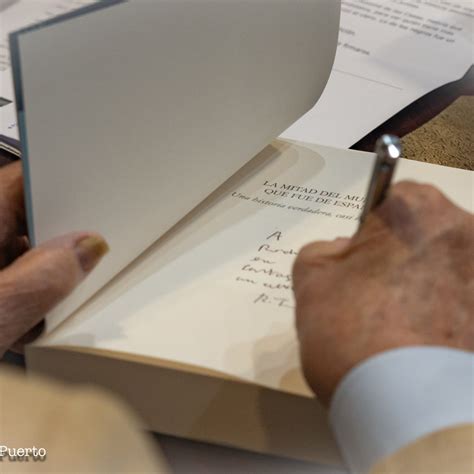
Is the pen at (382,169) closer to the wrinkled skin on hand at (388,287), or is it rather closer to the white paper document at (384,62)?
the wrinkled skin on hand at (388,287)

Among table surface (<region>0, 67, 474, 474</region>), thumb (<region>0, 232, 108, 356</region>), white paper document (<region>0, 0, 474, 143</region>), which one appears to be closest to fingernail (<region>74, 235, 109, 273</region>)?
thumb (<region>0, 232, 108, 356</region>)

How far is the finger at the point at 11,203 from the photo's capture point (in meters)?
0.39

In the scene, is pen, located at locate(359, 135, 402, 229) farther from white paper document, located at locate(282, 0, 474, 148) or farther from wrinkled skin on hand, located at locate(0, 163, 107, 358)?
white paper document, located at locate(282, 0, 474, 148)

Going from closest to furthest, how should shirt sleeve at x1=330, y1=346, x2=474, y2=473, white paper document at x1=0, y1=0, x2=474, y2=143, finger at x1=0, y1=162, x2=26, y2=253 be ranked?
shirt sleeve at x1=330, y1=346, x2=474, y2=473
finger at x1=0, y1=162, x2=26, y2=253
white paper document at x1=0, y1=0, x2=474, y2=143

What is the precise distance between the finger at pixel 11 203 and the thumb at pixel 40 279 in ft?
0.18

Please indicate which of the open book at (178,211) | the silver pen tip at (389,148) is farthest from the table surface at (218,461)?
the silver pen tip at (389,148)

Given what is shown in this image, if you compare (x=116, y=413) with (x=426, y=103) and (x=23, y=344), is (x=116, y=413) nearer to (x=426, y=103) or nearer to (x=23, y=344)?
(x=23, y=344)

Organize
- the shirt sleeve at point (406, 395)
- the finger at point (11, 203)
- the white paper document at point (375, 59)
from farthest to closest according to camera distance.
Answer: the white paper document at point (375, 59)
the finger at point (11, 203)
the shirt sleeve at point (406, 395)

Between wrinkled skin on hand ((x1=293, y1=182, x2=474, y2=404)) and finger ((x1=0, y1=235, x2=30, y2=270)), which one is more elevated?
wrinkled skin on hand ((x1=293, y1=182, x2=474, y2=404))

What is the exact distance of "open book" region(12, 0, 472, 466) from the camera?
336 mm

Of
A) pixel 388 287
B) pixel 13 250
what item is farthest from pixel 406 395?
pixel 13 250

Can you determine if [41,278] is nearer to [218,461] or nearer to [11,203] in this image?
[11,203]

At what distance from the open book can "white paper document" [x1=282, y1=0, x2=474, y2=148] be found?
5.6 inches

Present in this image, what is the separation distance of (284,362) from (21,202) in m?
0.20
